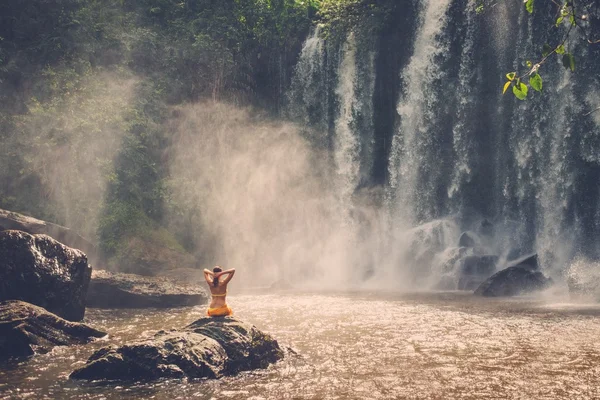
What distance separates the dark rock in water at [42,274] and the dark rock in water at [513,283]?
1452 centimetres

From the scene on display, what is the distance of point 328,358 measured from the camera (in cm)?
1193

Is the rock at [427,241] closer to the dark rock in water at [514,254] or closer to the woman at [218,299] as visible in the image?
the dark rock in water at [514,254]

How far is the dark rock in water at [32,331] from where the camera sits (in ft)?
41.9

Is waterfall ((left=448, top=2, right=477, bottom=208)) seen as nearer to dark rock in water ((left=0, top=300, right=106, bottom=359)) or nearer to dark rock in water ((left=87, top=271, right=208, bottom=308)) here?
dark rock in water ((left=87, top=271, right=208, bottom=308))

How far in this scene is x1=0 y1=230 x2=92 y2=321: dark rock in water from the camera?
16.0 m

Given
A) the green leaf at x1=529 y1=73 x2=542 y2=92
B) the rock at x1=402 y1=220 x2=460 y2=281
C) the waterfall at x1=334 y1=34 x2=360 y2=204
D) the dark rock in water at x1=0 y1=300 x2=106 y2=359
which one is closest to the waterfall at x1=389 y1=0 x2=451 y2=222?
the rock at x1=402 y1=220 x2=460 y2=281

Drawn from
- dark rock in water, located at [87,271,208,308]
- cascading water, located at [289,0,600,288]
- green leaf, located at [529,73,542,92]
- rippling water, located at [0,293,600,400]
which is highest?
cascading water, located at [289,0,600,288]

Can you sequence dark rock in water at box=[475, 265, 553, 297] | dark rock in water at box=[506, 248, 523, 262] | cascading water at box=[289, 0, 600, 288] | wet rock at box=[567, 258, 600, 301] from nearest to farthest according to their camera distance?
1. wet rock at box=[567, 258, 600, 301]
2. dark rock in water at box=[475, 265, 553, 297]
3. cascading water at box=[289, 0, 600, 288]
4. dark rock in water at box=[506, 248, 523, 262]

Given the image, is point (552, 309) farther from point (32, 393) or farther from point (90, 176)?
point (90, 176)

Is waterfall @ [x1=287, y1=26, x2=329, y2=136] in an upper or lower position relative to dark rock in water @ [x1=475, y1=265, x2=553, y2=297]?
upper

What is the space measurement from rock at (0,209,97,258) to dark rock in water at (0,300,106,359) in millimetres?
8582

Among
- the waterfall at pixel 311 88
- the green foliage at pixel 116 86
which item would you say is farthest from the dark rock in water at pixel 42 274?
the waterfall at pixel 311 88

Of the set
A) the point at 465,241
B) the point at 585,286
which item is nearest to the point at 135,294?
the point at 585,286

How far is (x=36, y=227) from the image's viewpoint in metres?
23.1
